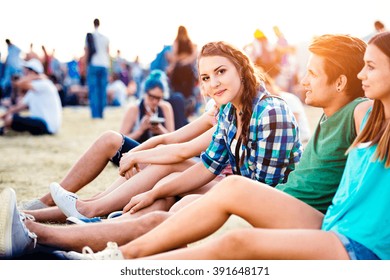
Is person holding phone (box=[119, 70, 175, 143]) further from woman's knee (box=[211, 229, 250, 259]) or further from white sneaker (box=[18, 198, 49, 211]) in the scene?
woman's knee (box=[211, 229, 250, 259])

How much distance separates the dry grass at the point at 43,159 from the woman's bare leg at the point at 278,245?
2545 mm

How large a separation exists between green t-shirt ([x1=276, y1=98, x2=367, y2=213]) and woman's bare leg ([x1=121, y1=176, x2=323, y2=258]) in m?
0.17

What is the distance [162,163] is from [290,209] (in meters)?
1.31

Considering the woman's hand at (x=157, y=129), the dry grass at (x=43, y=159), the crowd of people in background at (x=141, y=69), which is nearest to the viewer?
the dry grass at (x=43, y=159)

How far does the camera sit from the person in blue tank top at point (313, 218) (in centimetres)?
190

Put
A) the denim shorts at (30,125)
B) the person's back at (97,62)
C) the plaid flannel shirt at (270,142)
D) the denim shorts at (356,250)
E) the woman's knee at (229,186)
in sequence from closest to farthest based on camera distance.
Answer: the denim shorts at (356,250), the woman's knee at (229,186), the plaid flannel shirt at (270,142), the denim shorts at (30,125), the person's back at (97,62)

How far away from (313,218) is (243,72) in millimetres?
1010

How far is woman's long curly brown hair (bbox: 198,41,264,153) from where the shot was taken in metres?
2.77

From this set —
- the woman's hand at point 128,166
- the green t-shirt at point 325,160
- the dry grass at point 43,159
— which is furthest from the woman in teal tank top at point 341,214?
the dry grass at point 43,159

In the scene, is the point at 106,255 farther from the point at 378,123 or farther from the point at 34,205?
the point at 34,205

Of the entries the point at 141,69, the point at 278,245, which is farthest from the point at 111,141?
the point at 141,69

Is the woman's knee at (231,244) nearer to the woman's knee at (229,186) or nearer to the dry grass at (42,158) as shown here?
the woman's knee at (229,186)
